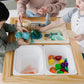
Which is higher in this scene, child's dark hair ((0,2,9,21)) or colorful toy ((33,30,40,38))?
child's dark hair ((0,2,9,21))

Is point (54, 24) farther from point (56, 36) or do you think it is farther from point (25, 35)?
point (25, 35)

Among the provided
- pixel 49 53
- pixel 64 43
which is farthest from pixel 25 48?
pixel 64 43

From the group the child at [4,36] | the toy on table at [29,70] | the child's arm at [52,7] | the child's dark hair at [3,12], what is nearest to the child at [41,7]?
the child's arm at [52,7]

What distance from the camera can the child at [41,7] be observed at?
3.76 feet

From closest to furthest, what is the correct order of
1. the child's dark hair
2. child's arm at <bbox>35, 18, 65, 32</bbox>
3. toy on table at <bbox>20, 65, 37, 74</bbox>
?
the child's dark hair
toy on table at <bbox>20, 65, 37, 74</bbox>
child's arm at <bbox>35, 18, 65, 32</bbox>

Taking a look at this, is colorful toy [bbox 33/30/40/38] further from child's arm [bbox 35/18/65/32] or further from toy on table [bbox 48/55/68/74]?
toy on table [bbox 48/55/68/74]

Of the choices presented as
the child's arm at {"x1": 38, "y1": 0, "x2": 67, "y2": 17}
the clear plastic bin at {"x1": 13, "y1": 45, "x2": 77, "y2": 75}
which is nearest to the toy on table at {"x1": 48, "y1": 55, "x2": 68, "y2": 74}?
the clear plastic bin at {"x1": 13, "y1": 45, "x2": 77, "y2": 75}

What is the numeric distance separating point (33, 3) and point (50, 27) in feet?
1.22

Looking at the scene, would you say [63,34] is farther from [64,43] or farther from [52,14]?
[52,14]

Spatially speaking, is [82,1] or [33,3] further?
[33,3]

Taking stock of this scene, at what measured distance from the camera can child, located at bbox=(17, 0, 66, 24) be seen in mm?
1146

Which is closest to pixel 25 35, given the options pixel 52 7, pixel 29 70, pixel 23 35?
pixel 23 35

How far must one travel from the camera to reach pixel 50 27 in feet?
3.60

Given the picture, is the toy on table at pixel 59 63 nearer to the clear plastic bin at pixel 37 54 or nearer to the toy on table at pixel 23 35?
the clear plastic bin at pixel 37 54
